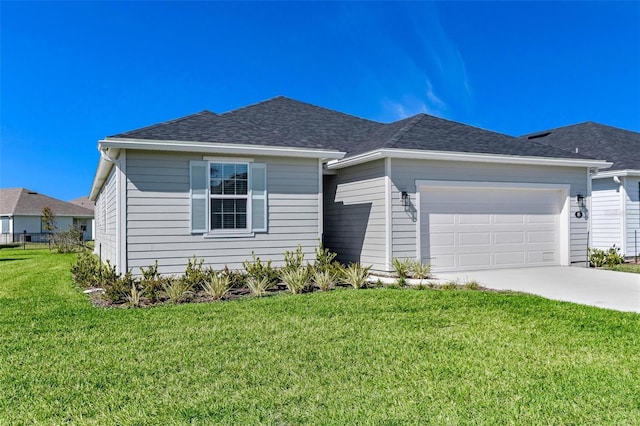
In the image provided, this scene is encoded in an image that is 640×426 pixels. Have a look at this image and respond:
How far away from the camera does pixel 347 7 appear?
15867 millimetres

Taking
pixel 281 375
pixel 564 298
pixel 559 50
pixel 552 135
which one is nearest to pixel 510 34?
pixel 559 50

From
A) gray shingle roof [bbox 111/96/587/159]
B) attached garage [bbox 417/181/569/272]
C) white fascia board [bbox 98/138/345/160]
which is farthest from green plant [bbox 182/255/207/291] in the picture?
attached garage [bbox 417/181/569/272]

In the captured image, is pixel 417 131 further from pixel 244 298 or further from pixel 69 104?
pixel 69 104

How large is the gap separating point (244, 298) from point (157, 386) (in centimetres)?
413

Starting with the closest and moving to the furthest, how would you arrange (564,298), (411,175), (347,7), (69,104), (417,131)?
(564,298), (411,175), (417,131), (347,7), (69,104)

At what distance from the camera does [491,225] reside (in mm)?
11492

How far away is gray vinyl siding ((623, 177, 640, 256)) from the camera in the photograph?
562 inches

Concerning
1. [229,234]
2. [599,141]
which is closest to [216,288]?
[229,234]

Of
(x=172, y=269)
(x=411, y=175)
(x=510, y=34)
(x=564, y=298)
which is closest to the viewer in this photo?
(x=564, y=298)

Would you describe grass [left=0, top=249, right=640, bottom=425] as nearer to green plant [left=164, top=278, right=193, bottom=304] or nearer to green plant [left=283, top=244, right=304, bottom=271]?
green plant [left=164, top=278, right=193, bottom=304]

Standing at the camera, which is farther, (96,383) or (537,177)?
(537,177)

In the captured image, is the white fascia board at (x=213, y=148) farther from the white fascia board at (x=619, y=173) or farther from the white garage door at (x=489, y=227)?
the white fascia board at (x=619, y=173)

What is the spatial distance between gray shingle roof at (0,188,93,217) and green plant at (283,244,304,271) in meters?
33.1

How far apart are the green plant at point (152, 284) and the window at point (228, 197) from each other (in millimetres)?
1282
